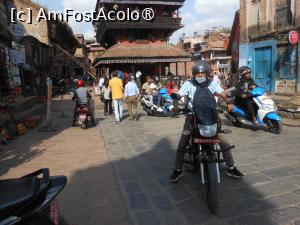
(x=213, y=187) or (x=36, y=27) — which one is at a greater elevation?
(x=36, y=27)

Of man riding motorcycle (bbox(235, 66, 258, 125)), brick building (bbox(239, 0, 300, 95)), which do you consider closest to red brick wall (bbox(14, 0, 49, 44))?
brick building (bbox(239, 0, 300, 95))

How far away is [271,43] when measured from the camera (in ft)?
62.5

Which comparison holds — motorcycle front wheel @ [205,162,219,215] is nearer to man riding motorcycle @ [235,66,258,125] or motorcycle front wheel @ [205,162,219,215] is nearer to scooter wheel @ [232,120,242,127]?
man riding motorcycle @ [235,66,258,125]

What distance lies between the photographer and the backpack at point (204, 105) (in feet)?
14.5

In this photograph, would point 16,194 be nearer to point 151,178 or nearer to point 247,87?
point 151,178

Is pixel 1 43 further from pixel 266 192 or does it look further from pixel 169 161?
pixel 266 192

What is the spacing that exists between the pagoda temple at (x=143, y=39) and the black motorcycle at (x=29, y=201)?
28.7 m

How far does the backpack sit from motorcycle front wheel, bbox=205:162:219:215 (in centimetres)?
64

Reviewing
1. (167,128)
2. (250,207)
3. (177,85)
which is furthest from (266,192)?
(177,85)

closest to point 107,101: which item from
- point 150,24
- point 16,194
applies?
point 16,194

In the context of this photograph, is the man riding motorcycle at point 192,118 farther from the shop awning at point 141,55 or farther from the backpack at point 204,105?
the shop awning at point 141,55

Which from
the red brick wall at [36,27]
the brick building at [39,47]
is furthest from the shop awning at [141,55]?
the red brick wall at [36,27]

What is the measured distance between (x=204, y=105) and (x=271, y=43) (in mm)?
16194

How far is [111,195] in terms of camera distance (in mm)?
4988
